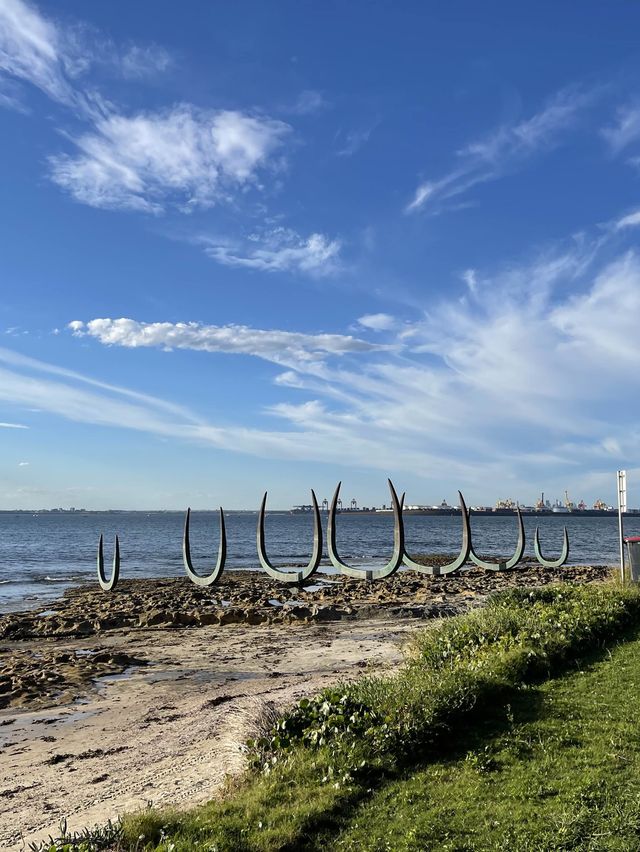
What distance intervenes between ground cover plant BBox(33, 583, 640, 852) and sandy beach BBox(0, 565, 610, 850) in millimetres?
713

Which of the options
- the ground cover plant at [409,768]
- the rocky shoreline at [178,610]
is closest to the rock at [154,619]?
the rocky shoreline at [178,610]

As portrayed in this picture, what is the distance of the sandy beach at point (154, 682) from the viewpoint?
6180 mm

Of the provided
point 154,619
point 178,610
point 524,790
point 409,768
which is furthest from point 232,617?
point 524,790

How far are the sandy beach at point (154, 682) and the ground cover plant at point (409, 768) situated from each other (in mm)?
713

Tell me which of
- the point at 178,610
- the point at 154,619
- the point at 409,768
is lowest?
the point at 178,610

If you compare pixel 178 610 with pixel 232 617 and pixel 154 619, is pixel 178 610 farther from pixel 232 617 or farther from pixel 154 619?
pixel 232 617

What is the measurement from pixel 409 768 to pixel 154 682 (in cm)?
641

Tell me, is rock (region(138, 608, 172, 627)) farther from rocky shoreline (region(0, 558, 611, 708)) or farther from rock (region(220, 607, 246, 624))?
rock (region(220, 607, 246, 624))

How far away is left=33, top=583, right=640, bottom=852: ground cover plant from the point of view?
14.2 ft

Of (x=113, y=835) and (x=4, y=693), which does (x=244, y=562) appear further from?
(x=113, y=835)

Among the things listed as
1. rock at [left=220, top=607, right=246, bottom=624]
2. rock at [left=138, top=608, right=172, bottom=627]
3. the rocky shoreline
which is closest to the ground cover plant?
the rocky shoreline

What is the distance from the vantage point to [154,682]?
1078 cm

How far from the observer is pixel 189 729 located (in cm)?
805

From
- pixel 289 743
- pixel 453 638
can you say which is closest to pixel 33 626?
pixel 453 638
